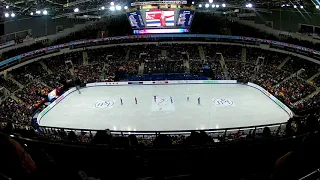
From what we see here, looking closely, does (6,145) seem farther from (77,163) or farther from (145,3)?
(145,3)

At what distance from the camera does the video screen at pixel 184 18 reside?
103ft

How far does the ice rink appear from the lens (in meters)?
23.0

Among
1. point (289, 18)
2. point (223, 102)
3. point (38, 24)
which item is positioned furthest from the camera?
point (38, 24)

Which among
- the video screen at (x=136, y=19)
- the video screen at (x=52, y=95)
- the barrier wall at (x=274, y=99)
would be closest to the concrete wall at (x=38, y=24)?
the video screen at (x=52, y=95)

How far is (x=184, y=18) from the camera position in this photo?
32500mm

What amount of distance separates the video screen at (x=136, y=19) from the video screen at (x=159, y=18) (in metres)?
0.86

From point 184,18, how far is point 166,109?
1257cm

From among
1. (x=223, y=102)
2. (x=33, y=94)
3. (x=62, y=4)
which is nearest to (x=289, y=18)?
(x=223, y=102)

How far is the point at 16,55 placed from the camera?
3538 cm

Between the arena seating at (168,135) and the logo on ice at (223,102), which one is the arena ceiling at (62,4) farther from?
the logo on ice at (223,102)

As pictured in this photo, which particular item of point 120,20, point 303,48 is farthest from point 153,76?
point 303,48

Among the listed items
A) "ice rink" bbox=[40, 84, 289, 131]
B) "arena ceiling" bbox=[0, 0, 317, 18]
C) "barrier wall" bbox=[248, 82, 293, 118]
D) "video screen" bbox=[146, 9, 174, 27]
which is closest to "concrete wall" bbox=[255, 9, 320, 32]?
"arena ceiling" bbox=[0, 0, 317, 18]

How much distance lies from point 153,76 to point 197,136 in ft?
105

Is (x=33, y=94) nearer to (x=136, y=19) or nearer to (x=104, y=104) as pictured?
(x=104, y=104)
